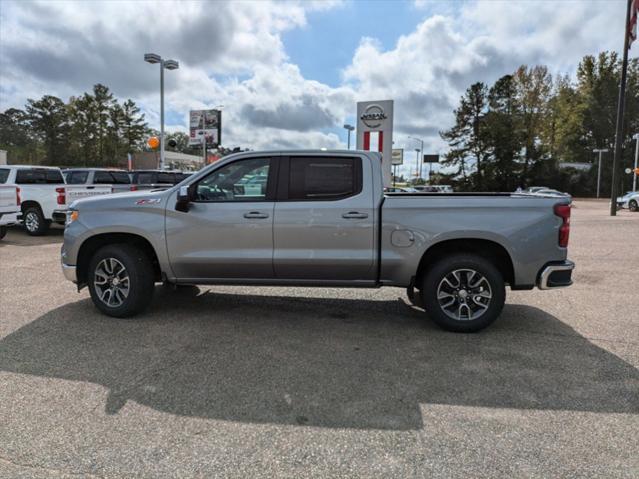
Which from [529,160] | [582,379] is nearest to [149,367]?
[582,379]

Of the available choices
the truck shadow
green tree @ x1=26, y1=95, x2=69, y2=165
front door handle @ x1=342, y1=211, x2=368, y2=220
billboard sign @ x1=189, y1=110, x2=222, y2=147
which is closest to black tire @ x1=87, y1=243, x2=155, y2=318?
the truck shadow

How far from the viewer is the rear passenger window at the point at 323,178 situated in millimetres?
5332

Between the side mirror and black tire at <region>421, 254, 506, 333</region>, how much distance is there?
2747 millimetres

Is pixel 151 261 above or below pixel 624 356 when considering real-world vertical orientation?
above

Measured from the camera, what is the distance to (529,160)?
52688mm

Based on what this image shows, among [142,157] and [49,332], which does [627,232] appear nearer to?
[49,332]

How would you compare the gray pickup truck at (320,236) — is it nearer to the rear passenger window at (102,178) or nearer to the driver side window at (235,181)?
the driver side window at (235,181)

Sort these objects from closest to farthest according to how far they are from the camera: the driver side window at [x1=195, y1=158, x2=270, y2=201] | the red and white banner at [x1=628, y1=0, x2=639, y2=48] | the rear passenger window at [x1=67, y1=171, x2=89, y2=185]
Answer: the driver side window at [x1=195, y1=158, x2=270, y2=201] → the rear passenger window at [x1=67, y1=171, x2=89, y2=185] → the red and white banner at [x1=628, y1=0, x2=639, y2=48]

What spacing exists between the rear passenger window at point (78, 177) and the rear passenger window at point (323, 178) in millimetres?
12711

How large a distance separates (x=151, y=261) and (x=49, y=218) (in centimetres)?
940

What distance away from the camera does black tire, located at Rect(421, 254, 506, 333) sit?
5.14m

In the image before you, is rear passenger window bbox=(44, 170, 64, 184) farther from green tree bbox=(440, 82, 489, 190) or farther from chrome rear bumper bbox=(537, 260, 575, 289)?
green tree bbox=(440, 82, 489, 190)

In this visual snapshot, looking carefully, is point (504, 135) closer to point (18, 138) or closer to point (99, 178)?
point (99, 178)

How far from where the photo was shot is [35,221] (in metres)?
13.3
